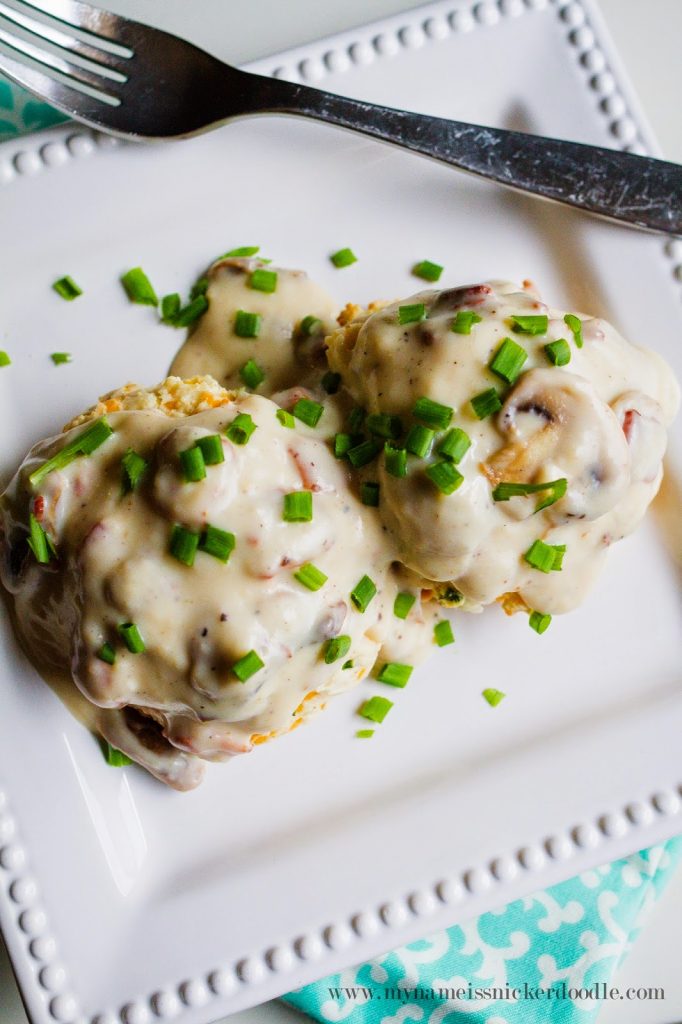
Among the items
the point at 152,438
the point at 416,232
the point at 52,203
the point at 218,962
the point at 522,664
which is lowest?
the point at 218,962

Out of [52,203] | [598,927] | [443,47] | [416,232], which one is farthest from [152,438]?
[598,927]

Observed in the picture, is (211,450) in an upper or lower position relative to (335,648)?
upper

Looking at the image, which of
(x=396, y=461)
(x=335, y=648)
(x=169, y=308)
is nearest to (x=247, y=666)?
(x=335, y=648)

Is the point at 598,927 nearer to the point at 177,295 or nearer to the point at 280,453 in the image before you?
the point at 280,453

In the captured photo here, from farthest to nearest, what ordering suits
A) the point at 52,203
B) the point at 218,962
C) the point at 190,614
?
the point at 52,203, the point at 218,962, the point at 190,614

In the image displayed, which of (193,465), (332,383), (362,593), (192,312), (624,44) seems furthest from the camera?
(624,44)

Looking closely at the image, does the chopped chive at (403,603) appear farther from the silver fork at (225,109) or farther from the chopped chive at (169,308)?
the silver fork at (225,109)

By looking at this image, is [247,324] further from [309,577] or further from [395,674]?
[395,674]

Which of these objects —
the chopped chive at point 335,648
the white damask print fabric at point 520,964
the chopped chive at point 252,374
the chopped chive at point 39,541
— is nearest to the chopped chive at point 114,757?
the chopped chive at point 39,541
